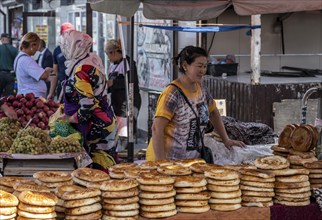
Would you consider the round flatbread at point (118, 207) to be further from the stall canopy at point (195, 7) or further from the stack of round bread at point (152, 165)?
the stall canopy at point (195, 7)

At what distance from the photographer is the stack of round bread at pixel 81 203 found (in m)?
3.81

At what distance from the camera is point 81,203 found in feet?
12.5

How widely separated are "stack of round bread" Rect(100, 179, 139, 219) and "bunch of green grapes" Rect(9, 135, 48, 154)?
81.9 inches

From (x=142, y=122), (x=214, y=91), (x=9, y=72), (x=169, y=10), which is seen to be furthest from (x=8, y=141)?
(x=9, y=72)

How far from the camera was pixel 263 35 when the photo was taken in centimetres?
1466

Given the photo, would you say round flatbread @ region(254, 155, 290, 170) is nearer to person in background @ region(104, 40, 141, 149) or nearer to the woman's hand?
the woman's hand

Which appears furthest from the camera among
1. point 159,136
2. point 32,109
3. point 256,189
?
point 32,109

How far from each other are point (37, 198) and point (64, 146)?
2.27m

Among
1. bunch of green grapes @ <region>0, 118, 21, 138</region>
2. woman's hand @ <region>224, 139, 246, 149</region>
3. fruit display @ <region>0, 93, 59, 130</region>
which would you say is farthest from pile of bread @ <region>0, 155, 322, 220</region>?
fruit display @ <region>0, 93, 59, 130</region>

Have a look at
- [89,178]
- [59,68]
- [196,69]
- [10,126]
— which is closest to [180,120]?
[196,69]

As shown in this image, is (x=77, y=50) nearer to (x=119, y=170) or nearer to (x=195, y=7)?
(x=195, y=7)

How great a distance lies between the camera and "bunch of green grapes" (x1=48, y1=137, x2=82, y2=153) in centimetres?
598

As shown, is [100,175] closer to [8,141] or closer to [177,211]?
[177,211]

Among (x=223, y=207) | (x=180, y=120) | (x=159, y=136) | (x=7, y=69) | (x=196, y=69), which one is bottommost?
(x=223, y=207)
